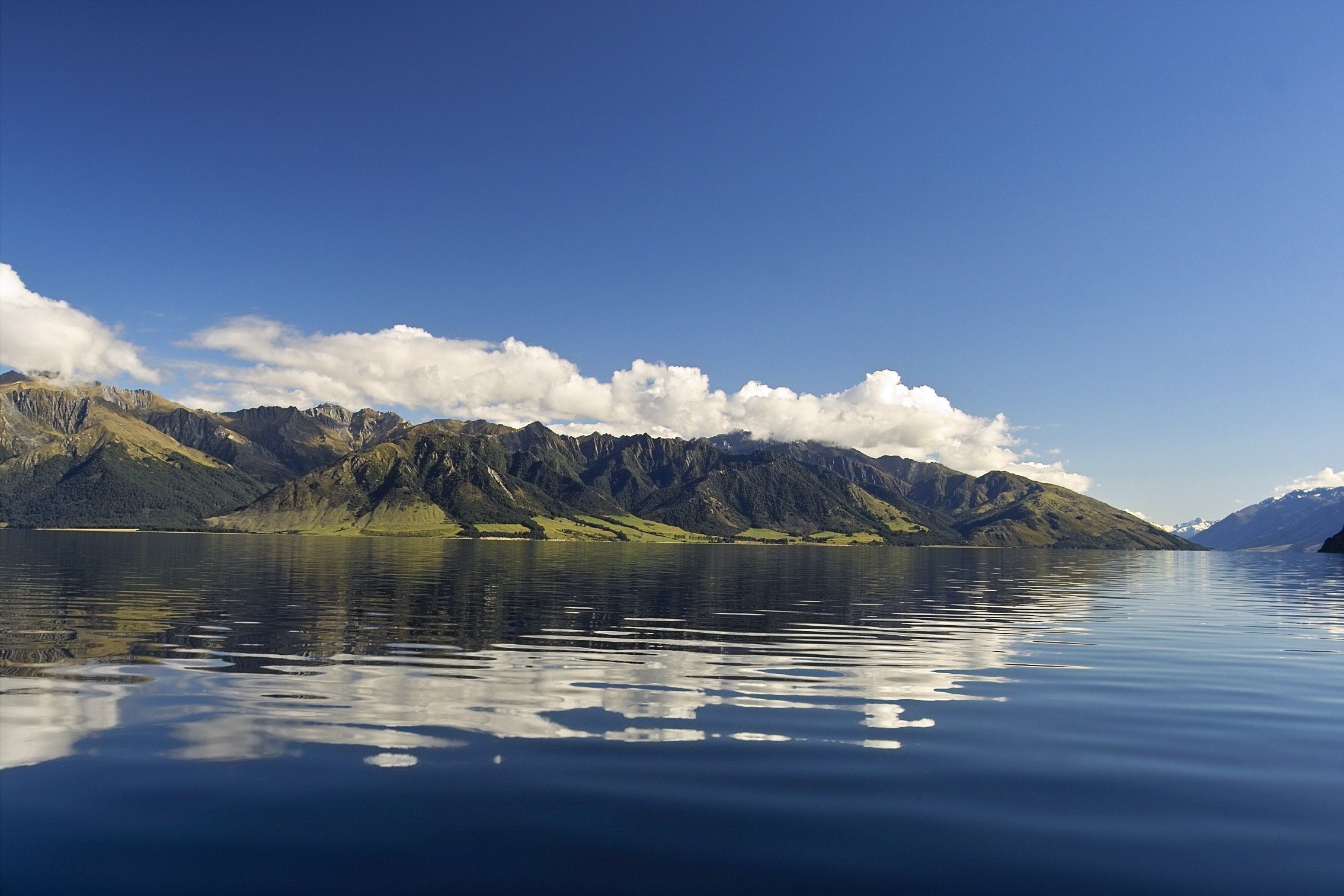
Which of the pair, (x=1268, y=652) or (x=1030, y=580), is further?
(x=1030, y=580)

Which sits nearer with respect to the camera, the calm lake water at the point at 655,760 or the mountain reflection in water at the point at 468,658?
the calm lake water at the point at 655,760

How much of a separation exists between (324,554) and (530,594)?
413 ft

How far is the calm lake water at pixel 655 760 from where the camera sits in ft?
39.9

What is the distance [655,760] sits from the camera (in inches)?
712

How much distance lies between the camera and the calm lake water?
1217cm

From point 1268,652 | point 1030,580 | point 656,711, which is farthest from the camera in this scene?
point 1030,580

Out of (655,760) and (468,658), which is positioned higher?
(655,760)

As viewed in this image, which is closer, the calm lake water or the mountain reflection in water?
the calm lake water

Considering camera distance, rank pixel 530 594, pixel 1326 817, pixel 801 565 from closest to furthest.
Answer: pixel 1326 817 → pixel 530 594 → pixel 801 565

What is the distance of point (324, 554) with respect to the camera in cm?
17762

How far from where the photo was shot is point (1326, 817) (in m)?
14.9

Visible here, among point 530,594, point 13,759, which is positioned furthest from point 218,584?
point 13,759

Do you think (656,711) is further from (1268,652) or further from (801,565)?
(801,565)

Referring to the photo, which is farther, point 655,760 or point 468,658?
point 468,658
